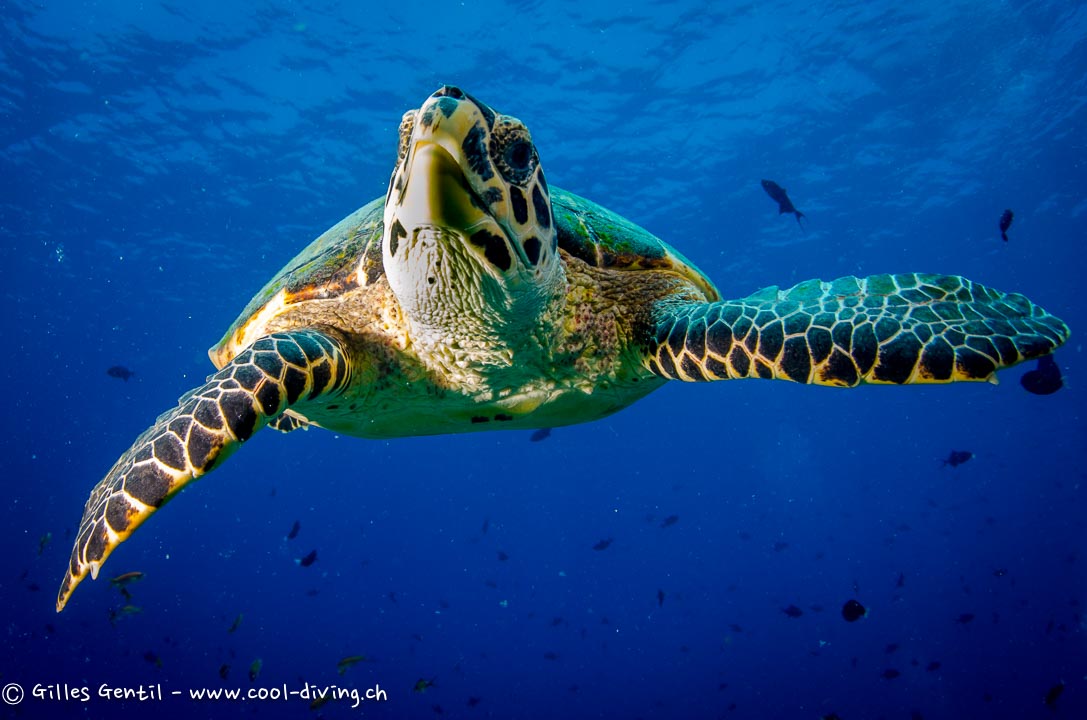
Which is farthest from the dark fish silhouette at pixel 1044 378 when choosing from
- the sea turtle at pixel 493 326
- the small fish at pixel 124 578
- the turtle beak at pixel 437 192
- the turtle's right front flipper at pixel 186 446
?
the small fish at pixel 124 578

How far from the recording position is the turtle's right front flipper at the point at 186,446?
89.0 inches

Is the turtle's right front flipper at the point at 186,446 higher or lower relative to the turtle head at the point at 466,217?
lower

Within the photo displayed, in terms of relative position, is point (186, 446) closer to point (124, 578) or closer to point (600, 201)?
point (124, 578)

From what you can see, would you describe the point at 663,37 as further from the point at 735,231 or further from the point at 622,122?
the point at 735,231

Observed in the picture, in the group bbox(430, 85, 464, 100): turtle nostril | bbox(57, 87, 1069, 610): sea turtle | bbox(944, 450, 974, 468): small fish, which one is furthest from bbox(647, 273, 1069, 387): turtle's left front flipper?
bbox(944, 450, 974, 468): small fish

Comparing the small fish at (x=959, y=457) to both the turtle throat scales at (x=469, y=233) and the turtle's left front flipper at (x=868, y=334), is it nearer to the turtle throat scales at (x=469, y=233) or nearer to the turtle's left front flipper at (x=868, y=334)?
the turtle's left front flipper at (x=868, y=334)

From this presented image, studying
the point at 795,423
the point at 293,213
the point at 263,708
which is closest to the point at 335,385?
the point at 293,213

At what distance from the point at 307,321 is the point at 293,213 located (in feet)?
74.7

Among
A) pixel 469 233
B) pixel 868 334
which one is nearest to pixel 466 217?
pixel 469 233

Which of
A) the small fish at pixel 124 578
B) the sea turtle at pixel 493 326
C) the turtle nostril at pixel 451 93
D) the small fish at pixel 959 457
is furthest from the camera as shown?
the small fish at pixel 959 457

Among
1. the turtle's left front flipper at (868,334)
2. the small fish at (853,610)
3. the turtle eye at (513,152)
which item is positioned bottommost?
the small fish at (853,610)

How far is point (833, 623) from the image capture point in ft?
109

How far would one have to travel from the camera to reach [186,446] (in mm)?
2324

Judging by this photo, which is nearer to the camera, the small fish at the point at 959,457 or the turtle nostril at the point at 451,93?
the turtle nostril at the point at 451,93
